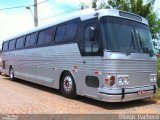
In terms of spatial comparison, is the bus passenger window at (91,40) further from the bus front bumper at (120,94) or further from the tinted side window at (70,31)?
the bus front bumper at (120,94)

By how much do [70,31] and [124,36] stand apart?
240 cm

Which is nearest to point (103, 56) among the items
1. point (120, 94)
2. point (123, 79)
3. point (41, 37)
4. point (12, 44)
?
point (123, 79)

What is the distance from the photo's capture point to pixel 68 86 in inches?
434

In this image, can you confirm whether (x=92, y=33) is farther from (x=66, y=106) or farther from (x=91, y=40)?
(x=66, y=106)

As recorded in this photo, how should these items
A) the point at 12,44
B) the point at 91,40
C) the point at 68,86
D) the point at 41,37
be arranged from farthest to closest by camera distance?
the point at 12,44, the point at 41,37, the point at 68,86, the point at 91,40

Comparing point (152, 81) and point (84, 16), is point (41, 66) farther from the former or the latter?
point (152, 81)

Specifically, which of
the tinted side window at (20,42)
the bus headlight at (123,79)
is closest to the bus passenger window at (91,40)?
the bus headlight at (123,79)

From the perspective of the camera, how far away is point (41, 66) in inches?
535

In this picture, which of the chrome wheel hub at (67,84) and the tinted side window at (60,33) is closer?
the chrome wheel hub at (67,84)

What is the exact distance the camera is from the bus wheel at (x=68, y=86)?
35.4ft

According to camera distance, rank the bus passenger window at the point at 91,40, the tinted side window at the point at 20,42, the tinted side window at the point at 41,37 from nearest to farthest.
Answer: the bus passenger window at the point at 91,40 → the tinted side window at the point at 41,37 → the tinted side window at the point at 20,42

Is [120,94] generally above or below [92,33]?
below

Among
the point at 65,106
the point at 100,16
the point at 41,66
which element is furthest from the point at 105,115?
the point at 41,66

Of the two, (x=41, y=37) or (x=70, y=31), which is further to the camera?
(x=41, y=37)
